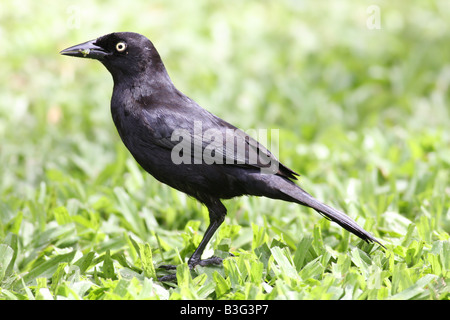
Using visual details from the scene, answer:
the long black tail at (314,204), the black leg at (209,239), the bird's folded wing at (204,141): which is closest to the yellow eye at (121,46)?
the bird's folded wing at (204,141)

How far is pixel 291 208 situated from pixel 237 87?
262 centimetres

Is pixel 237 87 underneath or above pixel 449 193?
above

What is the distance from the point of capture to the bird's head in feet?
12.6

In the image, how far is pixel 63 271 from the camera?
11.2 feet

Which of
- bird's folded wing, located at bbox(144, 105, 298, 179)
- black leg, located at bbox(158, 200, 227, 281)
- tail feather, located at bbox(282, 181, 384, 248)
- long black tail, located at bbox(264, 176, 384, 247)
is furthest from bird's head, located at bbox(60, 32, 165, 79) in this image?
tail feather, located at bbox(282, 181, 384, 248)

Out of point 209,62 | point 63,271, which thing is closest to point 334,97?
point 209,62

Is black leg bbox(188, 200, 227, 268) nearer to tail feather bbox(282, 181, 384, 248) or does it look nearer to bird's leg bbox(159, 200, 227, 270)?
bird's leg bbox(159, 200, 227, 270)

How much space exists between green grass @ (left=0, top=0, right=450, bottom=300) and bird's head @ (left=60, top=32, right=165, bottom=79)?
109 cm

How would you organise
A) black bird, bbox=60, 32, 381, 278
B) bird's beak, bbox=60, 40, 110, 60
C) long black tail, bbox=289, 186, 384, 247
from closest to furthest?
long black tail, bbox=289, 186, 384, 247 → black bird, bbox=60, 32, 381, 278 → bird's beak, bbox=60, 40, 110, 60

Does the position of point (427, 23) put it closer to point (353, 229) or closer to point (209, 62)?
point (209, 62)

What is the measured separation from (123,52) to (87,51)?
22 centimetres

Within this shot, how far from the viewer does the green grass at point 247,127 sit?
348 centimetres

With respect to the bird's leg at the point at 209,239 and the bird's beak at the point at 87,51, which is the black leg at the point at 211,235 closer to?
the bird's leg at the point at 209,239

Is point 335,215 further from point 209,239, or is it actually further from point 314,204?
point 209,239
